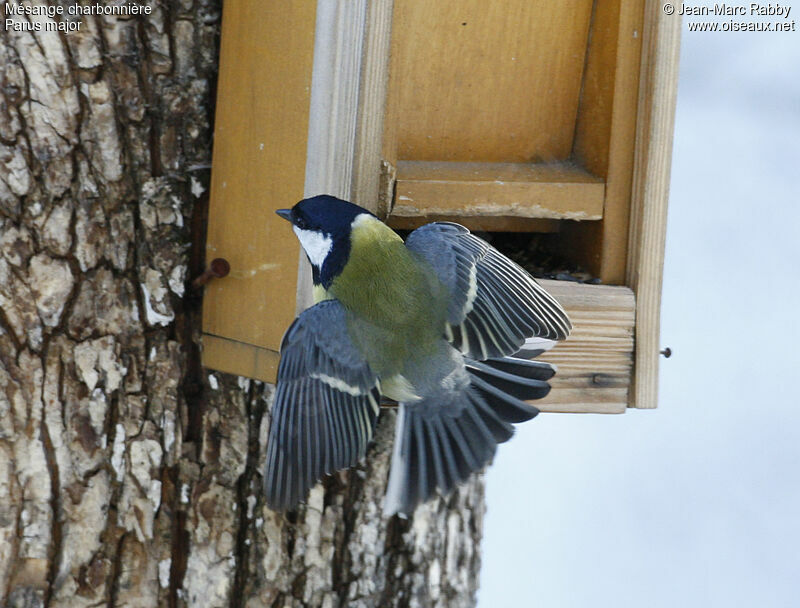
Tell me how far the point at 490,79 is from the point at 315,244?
0.57 meters

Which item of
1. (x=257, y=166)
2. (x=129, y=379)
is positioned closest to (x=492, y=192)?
(x=257, y=166)

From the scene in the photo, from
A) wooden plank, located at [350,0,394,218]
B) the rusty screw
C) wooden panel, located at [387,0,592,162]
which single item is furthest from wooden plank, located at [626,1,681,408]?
the rusty screw

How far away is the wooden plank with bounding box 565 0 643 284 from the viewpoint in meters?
1.84

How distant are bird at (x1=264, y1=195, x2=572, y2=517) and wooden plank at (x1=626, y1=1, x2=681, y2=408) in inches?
9.4

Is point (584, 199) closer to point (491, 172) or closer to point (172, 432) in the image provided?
point (491, 172)

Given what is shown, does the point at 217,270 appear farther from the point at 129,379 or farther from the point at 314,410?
the point at 314,410

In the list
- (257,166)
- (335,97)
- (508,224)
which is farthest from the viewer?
(508,224)

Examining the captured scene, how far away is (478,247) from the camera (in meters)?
1.77

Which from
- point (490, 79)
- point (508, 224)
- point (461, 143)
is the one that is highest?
point (490, 79)

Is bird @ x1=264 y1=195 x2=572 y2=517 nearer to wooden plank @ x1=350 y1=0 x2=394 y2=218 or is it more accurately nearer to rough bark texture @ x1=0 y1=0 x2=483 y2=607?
wooden plank @ x1=350 y1=0 x2=394 y2=218

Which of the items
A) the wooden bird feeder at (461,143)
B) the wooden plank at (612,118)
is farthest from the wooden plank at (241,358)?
the wooden plank at (612,118)

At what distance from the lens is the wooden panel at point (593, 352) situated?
179 cm

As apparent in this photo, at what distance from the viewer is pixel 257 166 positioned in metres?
1.82

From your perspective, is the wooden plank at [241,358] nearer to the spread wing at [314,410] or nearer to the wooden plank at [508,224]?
the spread wing at [314,410]
